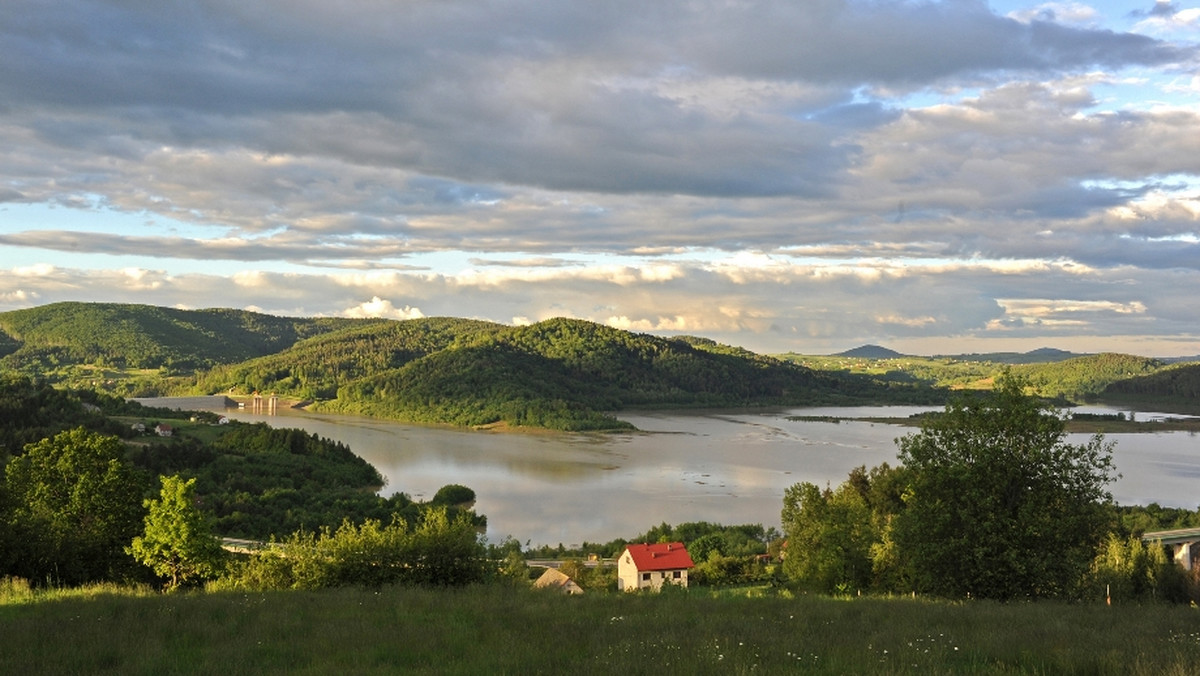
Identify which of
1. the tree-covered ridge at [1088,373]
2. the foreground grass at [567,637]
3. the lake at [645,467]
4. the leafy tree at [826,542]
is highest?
the tree-covered ridge at [1088,373]

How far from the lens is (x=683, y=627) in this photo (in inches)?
260

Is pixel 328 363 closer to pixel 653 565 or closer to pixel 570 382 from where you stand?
pixel 570 382

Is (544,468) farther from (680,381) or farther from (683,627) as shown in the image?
(680,381)

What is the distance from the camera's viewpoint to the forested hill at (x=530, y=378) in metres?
111

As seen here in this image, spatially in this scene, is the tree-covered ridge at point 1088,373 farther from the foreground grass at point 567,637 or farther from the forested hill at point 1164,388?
the foreground grass at point 567,637

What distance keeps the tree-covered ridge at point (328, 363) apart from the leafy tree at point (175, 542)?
12582 cm

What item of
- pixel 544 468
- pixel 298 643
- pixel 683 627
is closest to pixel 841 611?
pixel 683 627

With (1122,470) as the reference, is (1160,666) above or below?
above

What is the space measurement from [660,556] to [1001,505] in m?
17.8

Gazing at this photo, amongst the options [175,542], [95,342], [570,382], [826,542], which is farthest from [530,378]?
[95,342]

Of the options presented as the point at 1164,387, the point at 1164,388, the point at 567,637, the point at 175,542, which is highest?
the point at 1164,387

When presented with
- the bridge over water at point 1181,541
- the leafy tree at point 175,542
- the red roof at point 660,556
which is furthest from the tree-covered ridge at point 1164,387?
the leafy tree at point 175,542

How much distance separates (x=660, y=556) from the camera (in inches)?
1153

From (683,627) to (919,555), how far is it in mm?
7426
